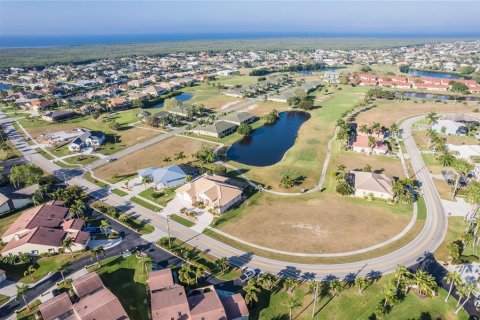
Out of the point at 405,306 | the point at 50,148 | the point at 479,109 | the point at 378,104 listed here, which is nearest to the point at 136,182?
the point at 50,148

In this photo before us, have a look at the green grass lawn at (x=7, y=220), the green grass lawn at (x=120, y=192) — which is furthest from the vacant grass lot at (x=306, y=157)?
the green grass lawn at (x=7, y=220)

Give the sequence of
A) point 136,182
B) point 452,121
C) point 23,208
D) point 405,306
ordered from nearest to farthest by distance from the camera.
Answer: point 405,306, point 23,208, point 136,182, point 452,121

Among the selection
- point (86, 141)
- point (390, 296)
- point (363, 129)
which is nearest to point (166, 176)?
point (86, 141)

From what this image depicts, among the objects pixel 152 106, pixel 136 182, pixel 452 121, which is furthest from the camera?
pixel 152 106

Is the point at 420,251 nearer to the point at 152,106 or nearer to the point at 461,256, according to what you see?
the point at 461,256

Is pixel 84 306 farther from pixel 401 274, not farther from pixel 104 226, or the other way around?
pixel 401 274

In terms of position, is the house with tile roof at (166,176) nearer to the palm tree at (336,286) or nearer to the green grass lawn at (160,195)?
the green grass lawn at (160,195)
